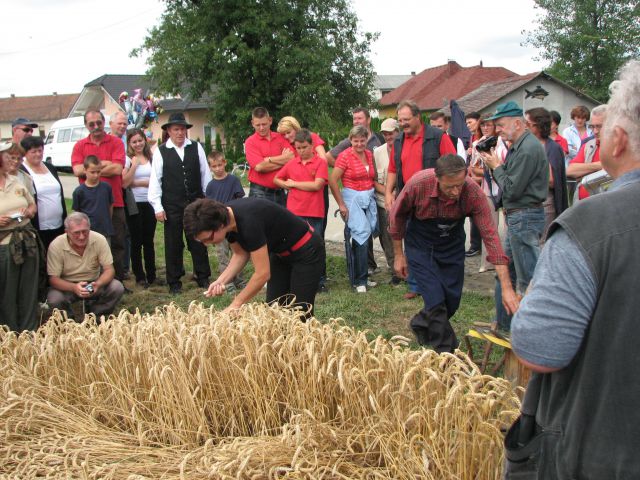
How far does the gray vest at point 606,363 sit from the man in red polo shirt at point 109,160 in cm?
651

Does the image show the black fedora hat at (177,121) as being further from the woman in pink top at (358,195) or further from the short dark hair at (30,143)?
the woman in pink top at (358,195)

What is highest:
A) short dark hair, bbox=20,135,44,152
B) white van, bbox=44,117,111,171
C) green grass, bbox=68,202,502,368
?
white van, bbox=44,117,111,171

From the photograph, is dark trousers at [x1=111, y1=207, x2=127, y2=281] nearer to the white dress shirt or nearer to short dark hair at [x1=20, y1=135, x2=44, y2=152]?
the white dress shirt

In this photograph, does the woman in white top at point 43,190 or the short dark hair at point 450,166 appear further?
the woman in white top at point 43,190

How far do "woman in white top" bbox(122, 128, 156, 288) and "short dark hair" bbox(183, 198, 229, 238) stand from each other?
13.1 ft

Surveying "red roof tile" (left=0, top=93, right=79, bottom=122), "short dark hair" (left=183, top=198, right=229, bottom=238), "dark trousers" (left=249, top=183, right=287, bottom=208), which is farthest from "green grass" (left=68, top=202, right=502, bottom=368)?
"red roof tile" (left=0, top=93, right=79, bottom=122)

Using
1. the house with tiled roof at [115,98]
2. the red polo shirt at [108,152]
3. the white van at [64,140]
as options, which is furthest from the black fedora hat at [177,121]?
the house with tiled roof at [115,98]

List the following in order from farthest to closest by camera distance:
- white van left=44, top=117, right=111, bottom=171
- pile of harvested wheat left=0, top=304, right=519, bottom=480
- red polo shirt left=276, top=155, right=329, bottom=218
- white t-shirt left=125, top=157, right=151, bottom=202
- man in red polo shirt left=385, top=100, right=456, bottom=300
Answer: white van left=44, top=117, right=111, bottom=171, white t-shirt left=125, top=157, right=151, bottom=202, red polo shirt left=276, top=155, right=329, bottom=218, man in red polo shirt left=385, top=100, right=456, bottom=300, pile of harvested wheat left=0, top=304, right=519, bottom=480

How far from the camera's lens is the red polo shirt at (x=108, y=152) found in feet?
24.7

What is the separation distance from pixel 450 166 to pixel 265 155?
348 cm

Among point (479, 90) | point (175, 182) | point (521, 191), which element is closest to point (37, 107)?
point (479, 90)

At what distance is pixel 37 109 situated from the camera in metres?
87.3

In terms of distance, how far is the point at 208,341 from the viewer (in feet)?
12.1

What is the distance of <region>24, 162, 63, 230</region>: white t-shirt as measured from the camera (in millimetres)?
6648
